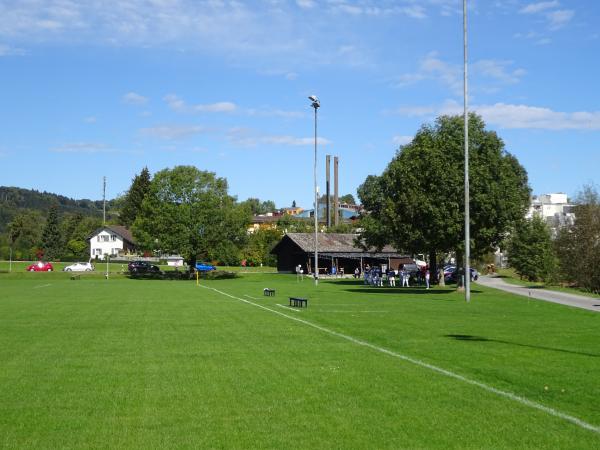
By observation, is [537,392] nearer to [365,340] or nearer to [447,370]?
[447,370]

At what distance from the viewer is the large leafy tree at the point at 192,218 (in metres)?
77.9

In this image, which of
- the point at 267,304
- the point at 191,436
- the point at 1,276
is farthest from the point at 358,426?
the point at 1,276

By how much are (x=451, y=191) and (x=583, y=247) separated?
68.8 ft

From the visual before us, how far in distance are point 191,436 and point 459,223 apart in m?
34.3

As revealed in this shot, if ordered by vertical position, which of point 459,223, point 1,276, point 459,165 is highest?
point 459,165

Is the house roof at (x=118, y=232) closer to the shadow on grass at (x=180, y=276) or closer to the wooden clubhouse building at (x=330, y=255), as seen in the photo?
the wooden clubhouse building at (x=330, y=255)

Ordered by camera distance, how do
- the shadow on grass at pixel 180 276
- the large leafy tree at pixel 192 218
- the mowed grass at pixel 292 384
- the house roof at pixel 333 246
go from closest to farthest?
the mowed grass at pixel 292 384
the shadow on grass at pixel 180 276
the large leafy tree at pixel 192 218
the house roof at pixel 333 246

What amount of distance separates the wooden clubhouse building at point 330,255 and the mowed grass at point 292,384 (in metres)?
61.4

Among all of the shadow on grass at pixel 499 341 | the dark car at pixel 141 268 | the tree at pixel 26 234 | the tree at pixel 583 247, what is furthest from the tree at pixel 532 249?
the tree at pixel 26 234

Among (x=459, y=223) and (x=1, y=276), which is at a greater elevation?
(x=459, y=223)

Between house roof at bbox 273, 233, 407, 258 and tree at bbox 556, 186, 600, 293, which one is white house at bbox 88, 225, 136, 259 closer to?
house roof at bbox 273, 233, 407, 258

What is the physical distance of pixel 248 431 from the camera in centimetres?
789

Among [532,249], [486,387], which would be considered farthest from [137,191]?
[486,387]

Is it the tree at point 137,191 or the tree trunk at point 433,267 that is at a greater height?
the tree at point 137,191
